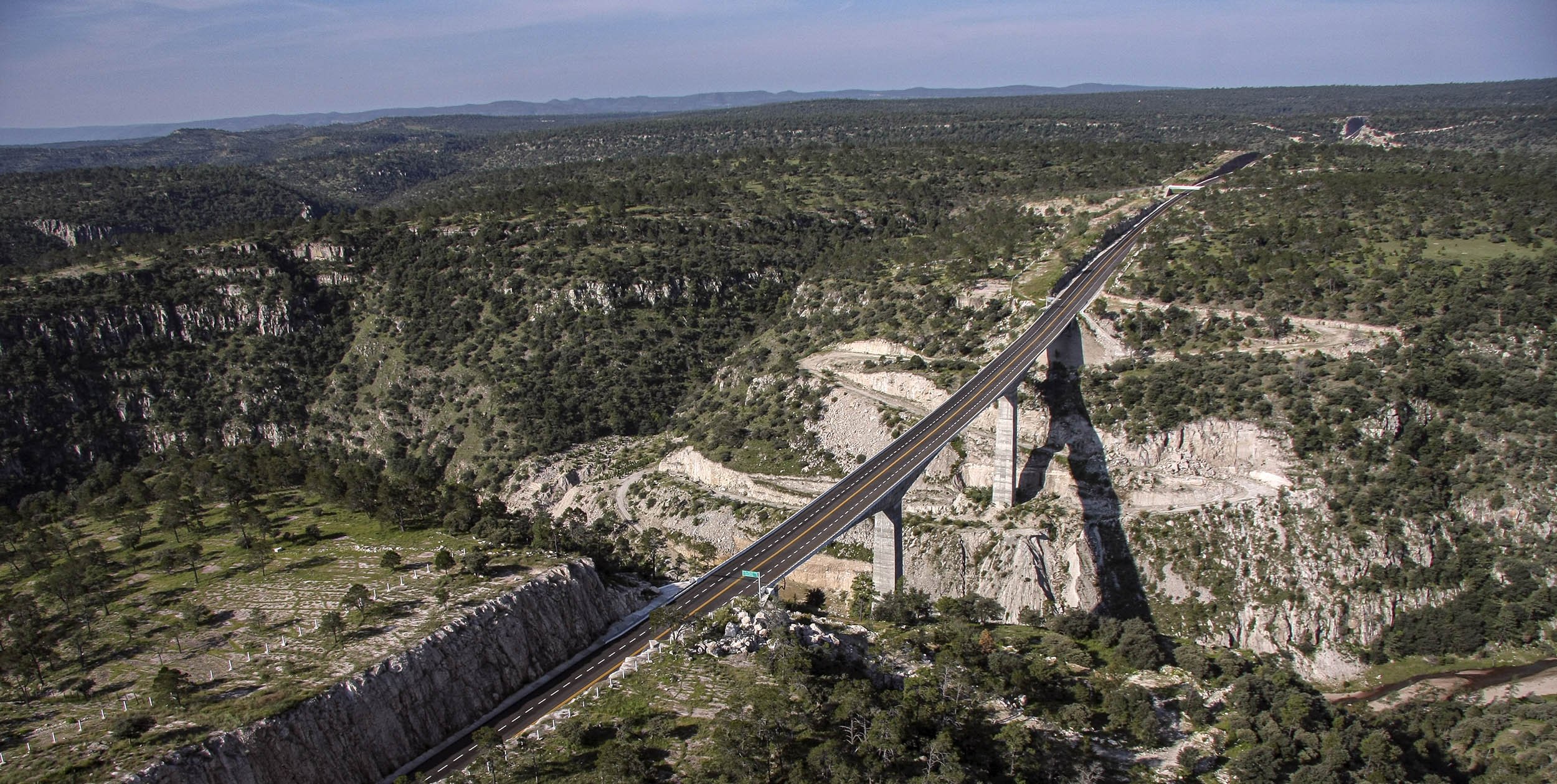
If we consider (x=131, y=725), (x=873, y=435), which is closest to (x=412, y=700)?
(x=131, y=725)

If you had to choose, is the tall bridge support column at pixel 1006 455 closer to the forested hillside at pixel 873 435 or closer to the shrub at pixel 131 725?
the forested hillside at pixel 873 435

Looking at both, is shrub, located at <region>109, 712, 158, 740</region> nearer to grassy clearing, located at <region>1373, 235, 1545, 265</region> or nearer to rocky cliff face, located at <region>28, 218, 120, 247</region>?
grassy clearing, located at <region>1373, 235, 1545, 265</region>

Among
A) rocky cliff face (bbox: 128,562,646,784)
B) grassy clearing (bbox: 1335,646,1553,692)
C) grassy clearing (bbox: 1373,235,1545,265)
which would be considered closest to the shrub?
rocky cliff face (bbox: 128,562,646,784)

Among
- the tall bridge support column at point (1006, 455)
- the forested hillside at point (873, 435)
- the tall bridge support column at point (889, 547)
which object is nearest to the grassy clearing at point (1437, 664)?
the forested hillside at point (873, 435)

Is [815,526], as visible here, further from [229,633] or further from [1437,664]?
[1437,664]

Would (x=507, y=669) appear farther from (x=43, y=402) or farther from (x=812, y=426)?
(x=43, y=402)

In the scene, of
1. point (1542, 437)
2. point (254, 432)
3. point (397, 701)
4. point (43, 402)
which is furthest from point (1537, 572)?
point (43, 402)
